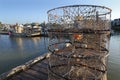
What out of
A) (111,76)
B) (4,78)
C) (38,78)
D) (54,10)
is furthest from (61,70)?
(111,76)

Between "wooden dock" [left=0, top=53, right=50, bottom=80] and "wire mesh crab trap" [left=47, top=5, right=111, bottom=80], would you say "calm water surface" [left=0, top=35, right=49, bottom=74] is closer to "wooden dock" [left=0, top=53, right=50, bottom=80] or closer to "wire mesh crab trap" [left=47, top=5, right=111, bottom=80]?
"wooden dock" [left=0, top=53, right=50, bottom=80]

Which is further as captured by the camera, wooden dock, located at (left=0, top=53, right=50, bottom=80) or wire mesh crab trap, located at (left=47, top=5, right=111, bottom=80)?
wooden dock, located at (left=0, top=53, right=50, bottom=80)

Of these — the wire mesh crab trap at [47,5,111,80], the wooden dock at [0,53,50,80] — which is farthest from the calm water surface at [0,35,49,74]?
the wire mesh crab trap at [47,5,111,80]

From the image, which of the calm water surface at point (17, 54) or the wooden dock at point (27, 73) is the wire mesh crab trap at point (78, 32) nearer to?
the wooden dock at point (27, 73)

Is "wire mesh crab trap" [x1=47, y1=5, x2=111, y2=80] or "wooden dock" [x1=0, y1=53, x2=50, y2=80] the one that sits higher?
"wire mesh crab trap" [x1=47, y1=5, x2=111, y2=80]

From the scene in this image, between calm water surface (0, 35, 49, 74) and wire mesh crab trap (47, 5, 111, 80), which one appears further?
calm water surface (0, 35, 49, 74)

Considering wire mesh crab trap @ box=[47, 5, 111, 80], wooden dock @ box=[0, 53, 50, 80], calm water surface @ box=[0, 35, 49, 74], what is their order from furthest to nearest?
calm water surface @ box=[0, 35, 49, 74], wooden dock @ box=[0, 53, 50, 80], wire mesh crab trap @ box=[47, 5, 111, 80]

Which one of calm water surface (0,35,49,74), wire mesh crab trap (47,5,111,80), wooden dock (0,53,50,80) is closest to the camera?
wire mesh crab trap (47,5,111,80)

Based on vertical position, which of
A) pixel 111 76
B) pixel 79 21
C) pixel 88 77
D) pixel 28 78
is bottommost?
pixel 111 76

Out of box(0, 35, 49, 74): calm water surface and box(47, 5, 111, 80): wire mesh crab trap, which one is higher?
box(47, 5, 111, 80): wire mesh crab trap

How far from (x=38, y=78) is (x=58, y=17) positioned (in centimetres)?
569

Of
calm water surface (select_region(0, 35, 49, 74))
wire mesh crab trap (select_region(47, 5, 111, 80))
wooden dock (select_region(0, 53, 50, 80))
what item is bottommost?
calm water surface (select_region(0, 35, 49, 74))

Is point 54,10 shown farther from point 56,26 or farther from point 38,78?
point 38,78

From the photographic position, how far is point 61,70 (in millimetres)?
7512
